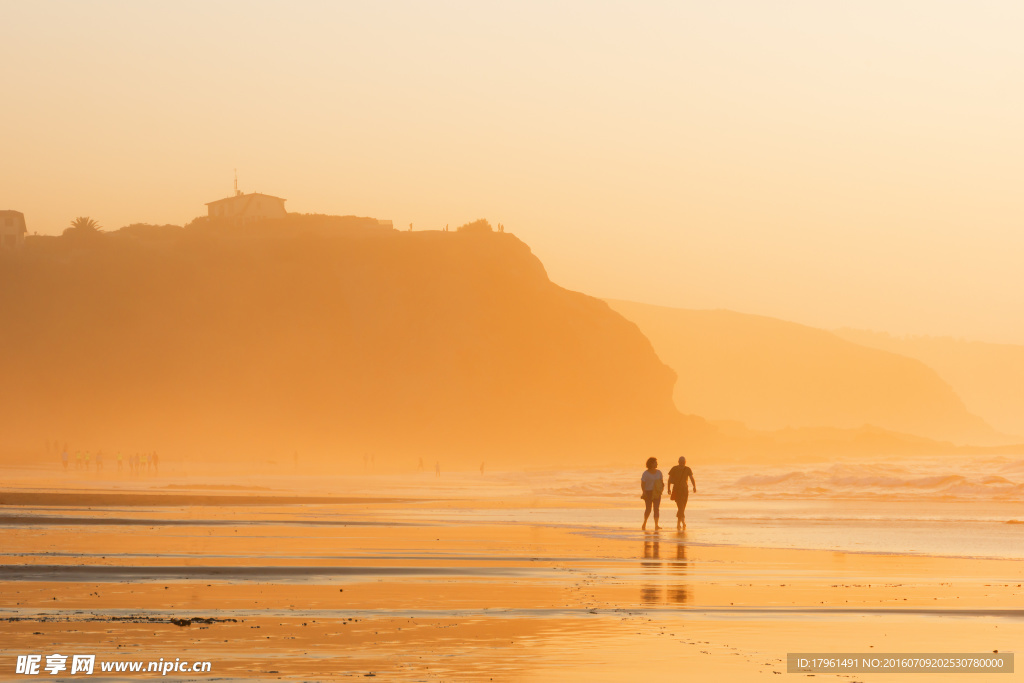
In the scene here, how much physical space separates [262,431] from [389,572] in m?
136

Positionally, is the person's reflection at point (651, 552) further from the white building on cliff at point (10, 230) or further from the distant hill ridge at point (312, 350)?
the white building on cliff at point (10, 230)

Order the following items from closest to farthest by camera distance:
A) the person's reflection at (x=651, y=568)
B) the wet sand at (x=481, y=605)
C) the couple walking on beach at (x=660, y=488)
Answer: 1. the wet sand at (x=481, y=605)
2. the person's reflection at (x=651, y=568)
3. the couple walking on beach at (x=660, y=488)

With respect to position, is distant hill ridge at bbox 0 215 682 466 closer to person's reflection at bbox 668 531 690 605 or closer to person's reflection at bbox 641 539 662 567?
person's reflection at bbox 641 539 662 567

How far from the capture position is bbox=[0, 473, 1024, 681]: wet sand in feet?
28.0

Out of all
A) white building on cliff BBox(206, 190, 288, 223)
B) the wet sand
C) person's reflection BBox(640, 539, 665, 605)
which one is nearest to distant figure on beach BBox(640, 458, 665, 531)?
the wet sand

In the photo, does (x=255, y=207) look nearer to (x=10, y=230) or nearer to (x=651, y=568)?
(x=10, y=230)

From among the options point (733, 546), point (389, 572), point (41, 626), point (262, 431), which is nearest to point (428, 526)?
point (733, 546)

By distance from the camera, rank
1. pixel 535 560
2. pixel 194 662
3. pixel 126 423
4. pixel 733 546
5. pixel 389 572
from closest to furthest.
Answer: pixel 194 662, pixel 389 572, pixel 535 560, pixel 733 546, pixel 126 423

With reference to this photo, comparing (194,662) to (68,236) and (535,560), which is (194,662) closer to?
(535,560)

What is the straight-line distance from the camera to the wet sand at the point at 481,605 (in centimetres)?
854

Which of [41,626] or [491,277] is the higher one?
[491,277]

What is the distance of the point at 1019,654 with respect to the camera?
902 cm

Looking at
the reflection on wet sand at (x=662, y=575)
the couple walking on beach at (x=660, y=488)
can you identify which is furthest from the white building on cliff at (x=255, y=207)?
the reflection on wet sand at (x=662, y=575)

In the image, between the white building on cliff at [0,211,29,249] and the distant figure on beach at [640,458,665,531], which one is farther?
the white building on cliff at [0,211,29,249]
